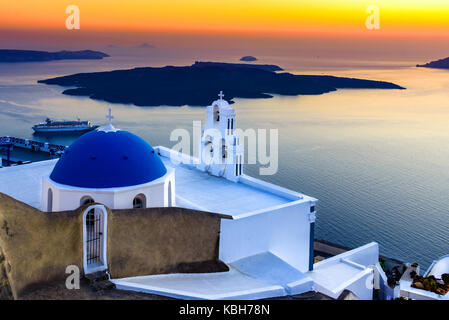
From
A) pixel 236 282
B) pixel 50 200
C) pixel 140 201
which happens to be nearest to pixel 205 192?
pixel 140 201

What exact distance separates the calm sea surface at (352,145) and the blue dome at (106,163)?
13708 millimetres

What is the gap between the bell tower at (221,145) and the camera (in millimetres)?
18500

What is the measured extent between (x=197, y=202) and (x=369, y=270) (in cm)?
651

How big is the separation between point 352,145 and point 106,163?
3521cm

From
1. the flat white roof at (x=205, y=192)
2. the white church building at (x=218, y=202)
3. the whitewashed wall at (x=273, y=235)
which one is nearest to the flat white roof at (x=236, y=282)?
the white church building at (x=218, y=202)

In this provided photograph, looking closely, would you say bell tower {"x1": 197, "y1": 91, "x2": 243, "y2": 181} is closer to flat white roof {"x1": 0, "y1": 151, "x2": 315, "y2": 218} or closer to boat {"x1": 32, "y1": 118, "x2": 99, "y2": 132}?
flat white roof {"x1": 0, "y1": 151, "x2": 315, "y2": 218}

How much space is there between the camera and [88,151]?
13828 mm

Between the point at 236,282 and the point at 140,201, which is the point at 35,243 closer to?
the point at 140,201

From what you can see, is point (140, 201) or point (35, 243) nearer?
point (35, 243)

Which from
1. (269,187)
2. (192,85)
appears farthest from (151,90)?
(269,187)

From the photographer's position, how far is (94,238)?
12.6 meters

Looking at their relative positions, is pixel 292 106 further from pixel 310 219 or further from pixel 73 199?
pixel 73 199

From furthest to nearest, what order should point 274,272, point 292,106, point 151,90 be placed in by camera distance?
point 151,90 → point 292,106 → point 274,272

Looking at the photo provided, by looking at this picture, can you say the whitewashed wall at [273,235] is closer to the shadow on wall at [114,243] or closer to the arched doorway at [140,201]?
the shadow on wall at [114,243]
